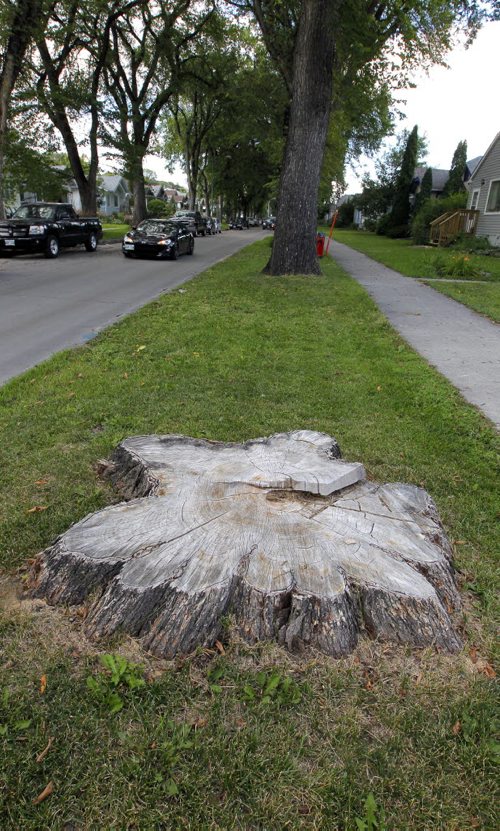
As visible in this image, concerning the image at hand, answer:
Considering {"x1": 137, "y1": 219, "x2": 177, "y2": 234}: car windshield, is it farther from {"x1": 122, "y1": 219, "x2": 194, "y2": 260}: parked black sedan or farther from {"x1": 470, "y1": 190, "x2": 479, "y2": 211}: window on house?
{"x1": 470, "y1": 190, "x2": 479, "y2": 211}: window on house

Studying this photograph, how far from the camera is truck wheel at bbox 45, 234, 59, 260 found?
62.2ft

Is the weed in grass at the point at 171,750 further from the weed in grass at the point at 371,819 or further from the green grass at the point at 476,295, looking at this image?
the green grass at the point at 476,295

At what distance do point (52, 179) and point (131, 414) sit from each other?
26.0 m

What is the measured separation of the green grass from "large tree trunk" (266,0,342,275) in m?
3.54

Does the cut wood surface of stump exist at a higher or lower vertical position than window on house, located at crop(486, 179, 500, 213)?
lower

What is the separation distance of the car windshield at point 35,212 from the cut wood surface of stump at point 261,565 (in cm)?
1954

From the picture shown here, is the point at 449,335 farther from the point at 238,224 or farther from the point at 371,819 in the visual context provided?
the point at 238,224

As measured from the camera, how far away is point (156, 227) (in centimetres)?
2042

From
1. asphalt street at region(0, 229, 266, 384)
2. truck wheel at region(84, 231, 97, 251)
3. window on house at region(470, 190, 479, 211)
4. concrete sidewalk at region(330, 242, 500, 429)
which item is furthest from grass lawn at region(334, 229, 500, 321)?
truck wheel at region(84, 231, 97, 251)

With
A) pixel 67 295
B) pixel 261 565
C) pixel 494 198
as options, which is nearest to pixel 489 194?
pixel 494 198

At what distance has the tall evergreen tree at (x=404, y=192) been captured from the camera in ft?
153

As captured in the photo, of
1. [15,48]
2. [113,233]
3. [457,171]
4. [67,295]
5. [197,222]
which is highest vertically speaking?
[15,48]

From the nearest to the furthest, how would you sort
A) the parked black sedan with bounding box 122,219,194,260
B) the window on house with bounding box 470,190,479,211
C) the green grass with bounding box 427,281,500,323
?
the green grass with bounding box 427,281,500,323 < the parked black sedan with bounding box 122,219,194,260 < the window on house with bounding box 470,190,479,211

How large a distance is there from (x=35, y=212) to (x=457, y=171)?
4018 centimetres
